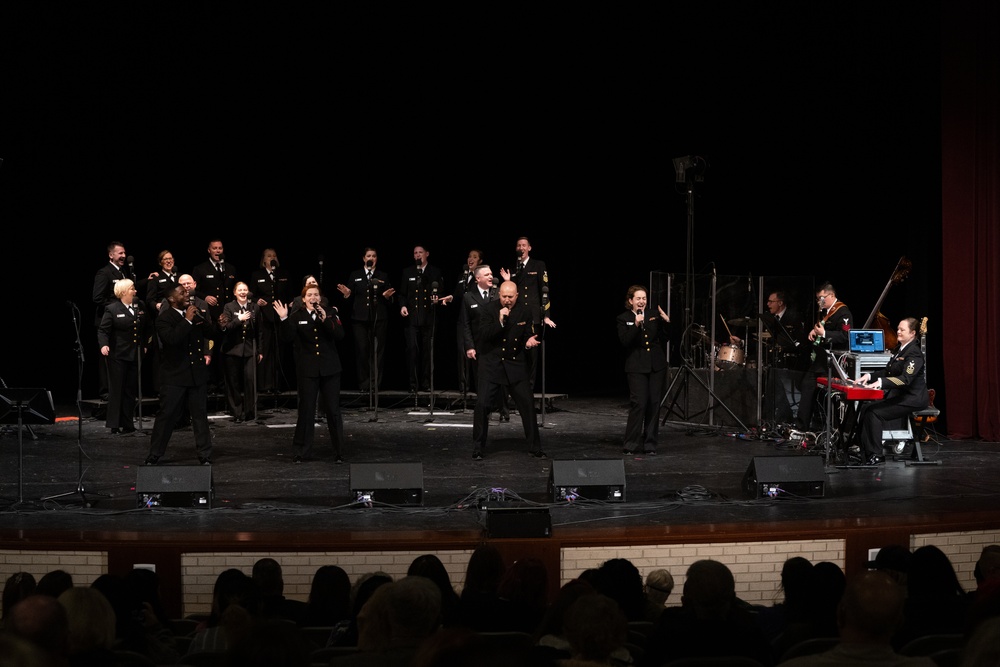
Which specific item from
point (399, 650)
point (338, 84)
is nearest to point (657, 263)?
point (338, 84)

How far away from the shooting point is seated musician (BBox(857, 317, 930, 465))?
36.3ft

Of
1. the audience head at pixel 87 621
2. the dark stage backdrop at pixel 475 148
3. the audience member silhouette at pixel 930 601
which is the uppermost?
the dark stage backdrop at pixel 475 148

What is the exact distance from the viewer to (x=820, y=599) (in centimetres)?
516

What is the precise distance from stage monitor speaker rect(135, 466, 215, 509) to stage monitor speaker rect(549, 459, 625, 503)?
2663 millimetres

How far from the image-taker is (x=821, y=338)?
12.4 m

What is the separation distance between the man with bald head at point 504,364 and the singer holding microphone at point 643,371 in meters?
0.97

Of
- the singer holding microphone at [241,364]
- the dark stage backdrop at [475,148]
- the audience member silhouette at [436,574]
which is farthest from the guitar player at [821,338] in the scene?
the audience member silhouette at [436,574]

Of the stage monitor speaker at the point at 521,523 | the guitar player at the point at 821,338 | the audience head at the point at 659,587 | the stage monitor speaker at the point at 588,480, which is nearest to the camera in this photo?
the audience head at the point at 659,587

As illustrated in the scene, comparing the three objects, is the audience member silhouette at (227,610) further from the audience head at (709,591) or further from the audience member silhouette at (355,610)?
the audience head at (709,591)

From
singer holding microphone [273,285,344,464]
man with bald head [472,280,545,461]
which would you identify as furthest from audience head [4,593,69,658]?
man with bald head [472,280,545,461]

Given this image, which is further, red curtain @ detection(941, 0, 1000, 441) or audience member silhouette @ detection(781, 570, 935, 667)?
red curtain @ detection(941, 0, 1000, 441)

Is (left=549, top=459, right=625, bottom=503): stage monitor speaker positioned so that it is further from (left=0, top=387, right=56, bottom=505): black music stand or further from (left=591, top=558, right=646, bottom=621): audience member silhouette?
(left=0, top=387, right=56, bottom=505): black music stand

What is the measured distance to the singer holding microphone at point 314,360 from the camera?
431 inches

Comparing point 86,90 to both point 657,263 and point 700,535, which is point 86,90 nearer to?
point 657,263
